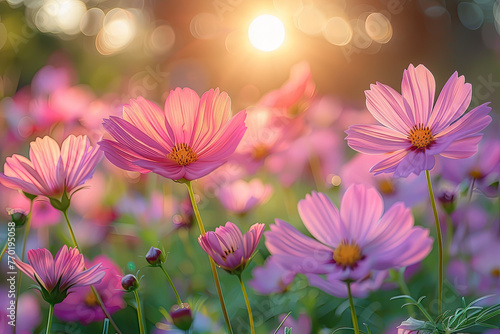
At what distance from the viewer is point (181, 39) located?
60.6 inches

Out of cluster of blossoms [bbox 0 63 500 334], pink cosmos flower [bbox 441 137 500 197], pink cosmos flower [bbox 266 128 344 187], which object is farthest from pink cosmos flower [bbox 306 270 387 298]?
pink cosmos flower [bbox 266 128 344 187]

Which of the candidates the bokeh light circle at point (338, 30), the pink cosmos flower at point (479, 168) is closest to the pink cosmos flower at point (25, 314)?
the pink cosmos flower at point (479, 168)

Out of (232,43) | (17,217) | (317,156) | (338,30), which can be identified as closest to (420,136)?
(17,217)

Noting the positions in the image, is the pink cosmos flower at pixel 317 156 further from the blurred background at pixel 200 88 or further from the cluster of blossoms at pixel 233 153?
the cluster of blossoms at pixel 233 153

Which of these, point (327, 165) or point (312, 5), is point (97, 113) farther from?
point (312, 5)

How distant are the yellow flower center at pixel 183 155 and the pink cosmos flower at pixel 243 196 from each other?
208 mm

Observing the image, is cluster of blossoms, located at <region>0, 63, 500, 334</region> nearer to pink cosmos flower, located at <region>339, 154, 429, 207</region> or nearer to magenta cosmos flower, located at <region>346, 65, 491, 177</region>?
magenta cosmos flower, located at <region>346, 65, 491, 177</region>

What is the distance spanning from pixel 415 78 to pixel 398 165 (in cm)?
5

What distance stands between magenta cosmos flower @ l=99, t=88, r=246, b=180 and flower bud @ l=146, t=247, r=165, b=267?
44 mm

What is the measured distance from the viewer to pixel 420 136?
0.24 meters

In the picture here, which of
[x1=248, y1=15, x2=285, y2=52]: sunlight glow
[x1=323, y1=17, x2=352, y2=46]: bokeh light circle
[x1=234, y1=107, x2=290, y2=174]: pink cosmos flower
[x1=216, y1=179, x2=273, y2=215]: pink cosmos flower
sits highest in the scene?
[x1=323, y1=17, x2=352, y2=46]: bokeh light circle

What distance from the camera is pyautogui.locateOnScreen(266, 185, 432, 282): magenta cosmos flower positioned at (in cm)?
23

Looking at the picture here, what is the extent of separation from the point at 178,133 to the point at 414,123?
109 millimetres

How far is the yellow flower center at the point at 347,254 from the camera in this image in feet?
0.81
